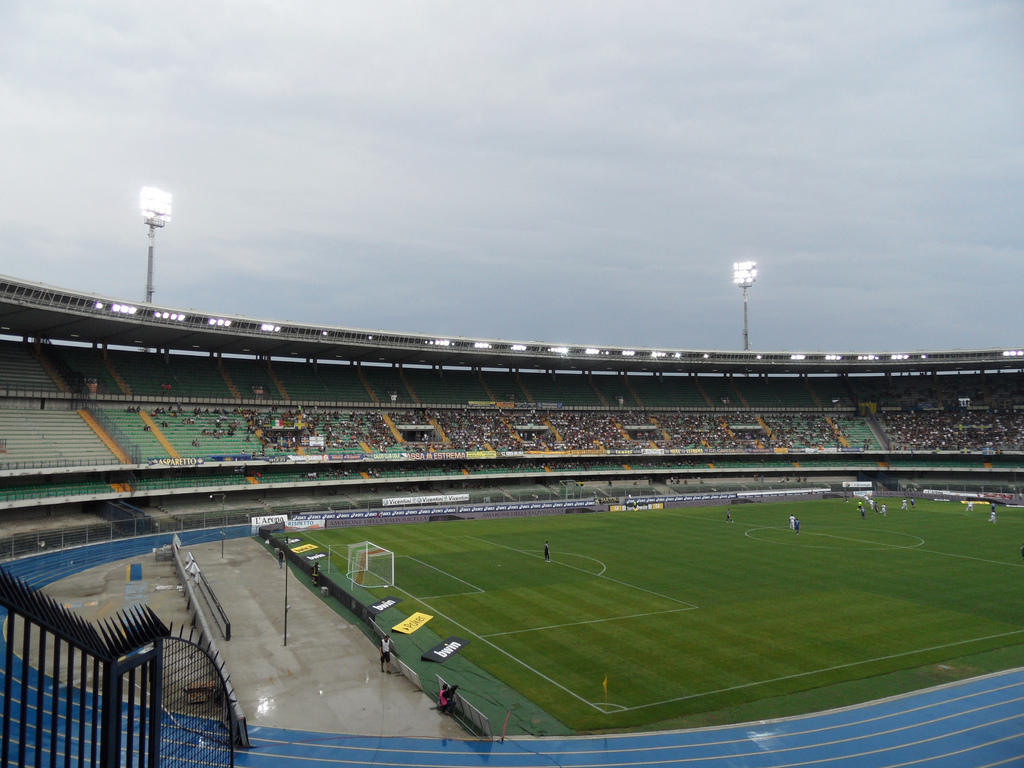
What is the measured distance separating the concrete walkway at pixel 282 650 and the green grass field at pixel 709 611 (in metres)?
2.28

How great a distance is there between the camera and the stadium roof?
47281mm

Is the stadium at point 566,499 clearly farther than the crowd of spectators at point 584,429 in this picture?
No

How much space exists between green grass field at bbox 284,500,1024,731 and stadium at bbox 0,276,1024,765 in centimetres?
16

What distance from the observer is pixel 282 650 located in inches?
912

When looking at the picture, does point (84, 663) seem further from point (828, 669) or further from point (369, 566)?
point (369, 566)

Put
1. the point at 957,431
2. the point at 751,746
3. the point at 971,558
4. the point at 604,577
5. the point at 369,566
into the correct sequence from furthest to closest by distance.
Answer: the point at 957,431 → the point at 971,558 → the point at 369,566 → the point at 604,577 → the point at 751,746

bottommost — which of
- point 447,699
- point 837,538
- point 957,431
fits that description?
point 837,538

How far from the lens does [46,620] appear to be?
5410 millimetres

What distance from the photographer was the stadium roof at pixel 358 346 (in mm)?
47281

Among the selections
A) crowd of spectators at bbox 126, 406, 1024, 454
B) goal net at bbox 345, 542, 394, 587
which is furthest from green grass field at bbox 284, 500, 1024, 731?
crowd of spectators at bbox 126, 406, 1024, 454

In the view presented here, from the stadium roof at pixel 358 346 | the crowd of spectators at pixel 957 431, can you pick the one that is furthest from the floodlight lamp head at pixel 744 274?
the crowd of spectators at pixel 957 431

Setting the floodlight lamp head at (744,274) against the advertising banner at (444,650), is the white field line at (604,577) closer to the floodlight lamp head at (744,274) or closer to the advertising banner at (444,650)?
the advertising banner at (444,650)

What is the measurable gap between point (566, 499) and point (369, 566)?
31001 mm

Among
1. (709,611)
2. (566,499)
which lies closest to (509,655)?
(709,611)
